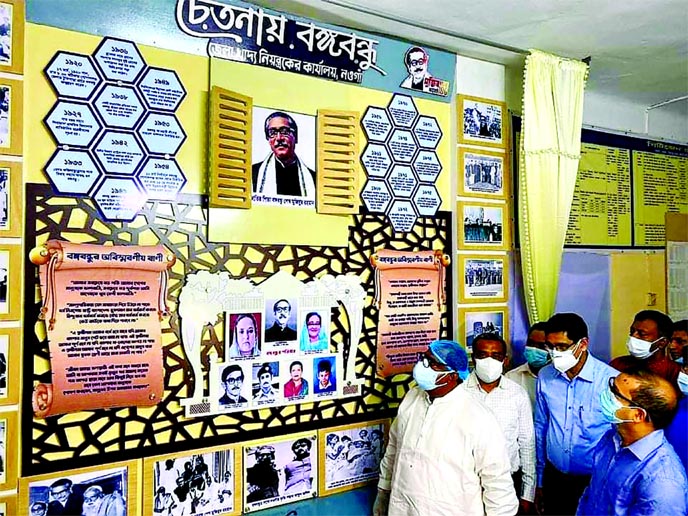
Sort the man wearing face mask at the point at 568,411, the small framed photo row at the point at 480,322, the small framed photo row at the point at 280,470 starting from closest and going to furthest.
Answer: the small framed photo row at the point at 280,470 → the man wearing face mask at the point at 568,411 → the small framed photo row at the point at 480,322

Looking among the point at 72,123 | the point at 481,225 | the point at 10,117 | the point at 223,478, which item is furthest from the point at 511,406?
the point at 10,117

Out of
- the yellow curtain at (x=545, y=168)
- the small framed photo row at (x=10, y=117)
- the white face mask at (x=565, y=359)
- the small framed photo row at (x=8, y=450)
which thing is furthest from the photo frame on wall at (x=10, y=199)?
the yellow curtain at (x=545, y=168)

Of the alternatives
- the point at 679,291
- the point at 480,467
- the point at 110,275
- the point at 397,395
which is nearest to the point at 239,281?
the point at 110,275

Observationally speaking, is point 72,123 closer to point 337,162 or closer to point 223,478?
point 337,162

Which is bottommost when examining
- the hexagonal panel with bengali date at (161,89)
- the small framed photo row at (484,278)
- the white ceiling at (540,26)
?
the small framed photo row at (484,278)

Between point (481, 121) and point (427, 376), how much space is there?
1.23 m

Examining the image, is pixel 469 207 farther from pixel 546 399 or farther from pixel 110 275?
pixel 110 275

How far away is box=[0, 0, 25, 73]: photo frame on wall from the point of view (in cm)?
172

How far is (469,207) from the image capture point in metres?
2.63

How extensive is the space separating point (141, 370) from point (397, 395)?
1026 millimetres

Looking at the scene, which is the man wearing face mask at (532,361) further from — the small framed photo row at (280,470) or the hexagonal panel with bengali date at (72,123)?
the hexagonal panel with bengali date at (72,123)

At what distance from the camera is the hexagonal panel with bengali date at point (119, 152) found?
1.84 meters

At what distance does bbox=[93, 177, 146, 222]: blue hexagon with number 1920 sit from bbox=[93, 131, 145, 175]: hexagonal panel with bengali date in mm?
33

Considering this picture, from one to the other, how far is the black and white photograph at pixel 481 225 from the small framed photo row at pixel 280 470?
1.04m
